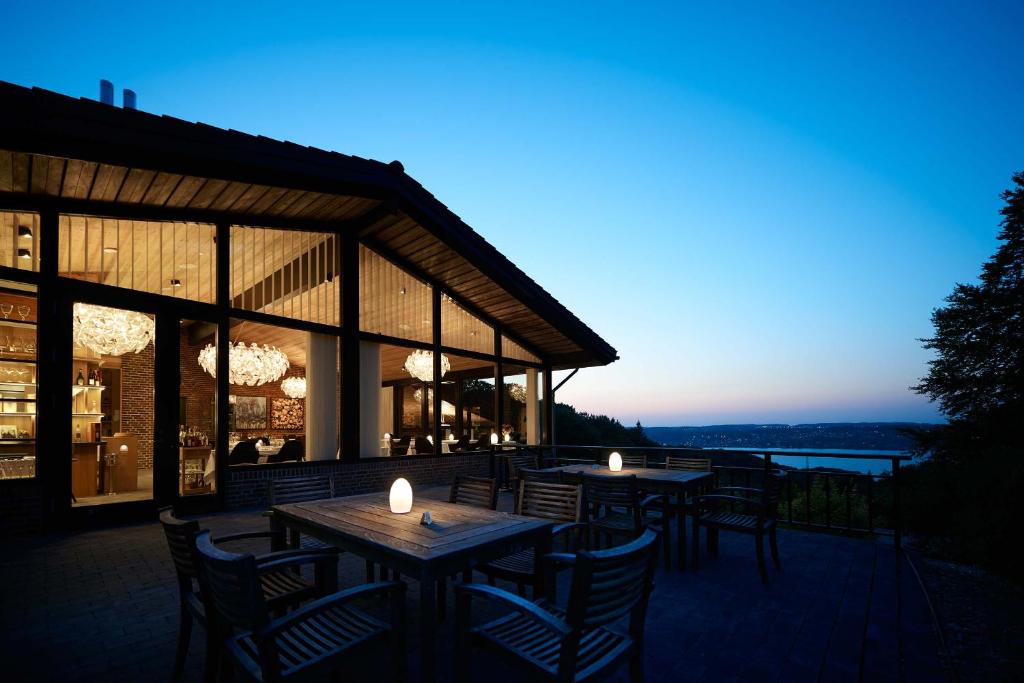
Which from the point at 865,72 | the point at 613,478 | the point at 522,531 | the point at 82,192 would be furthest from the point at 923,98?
the point at 82,192

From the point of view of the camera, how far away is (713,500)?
4496 millimetres

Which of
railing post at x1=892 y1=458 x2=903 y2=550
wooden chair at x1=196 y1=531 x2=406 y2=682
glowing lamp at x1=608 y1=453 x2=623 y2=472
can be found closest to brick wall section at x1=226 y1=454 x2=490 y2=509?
glowing lamp at x1=608 y1=453 x2=623 y2=472

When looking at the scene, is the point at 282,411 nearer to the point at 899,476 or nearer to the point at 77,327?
the point at 77,327

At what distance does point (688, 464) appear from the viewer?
218 inches

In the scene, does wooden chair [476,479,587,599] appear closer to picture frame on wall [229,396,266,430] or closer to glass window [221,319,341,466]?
glass window [221,319,341,466]

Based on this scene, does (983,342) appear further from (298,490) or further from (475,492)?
(298,490)

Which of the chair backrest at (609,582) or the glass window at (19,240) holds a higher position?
the glass window at (19,240)

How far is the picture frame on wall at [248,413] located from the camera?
1263 centimetres

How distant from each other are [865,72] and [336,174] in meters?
8.27

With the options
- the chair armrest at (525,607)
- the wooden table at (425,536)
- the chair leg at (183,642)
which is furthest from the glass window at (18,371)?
the chair armrest at (525,607)

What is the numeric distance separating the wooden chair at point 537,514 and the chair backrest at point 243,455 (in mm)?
4983

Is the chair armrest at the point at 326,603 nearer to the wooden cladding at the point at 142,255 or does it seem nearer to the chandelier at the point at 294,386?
the wooden cladding at the point at 142,255

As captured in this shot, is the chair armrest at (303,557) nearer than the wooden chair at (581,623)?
No

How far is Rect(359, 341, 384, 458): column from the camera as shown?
7.93m
